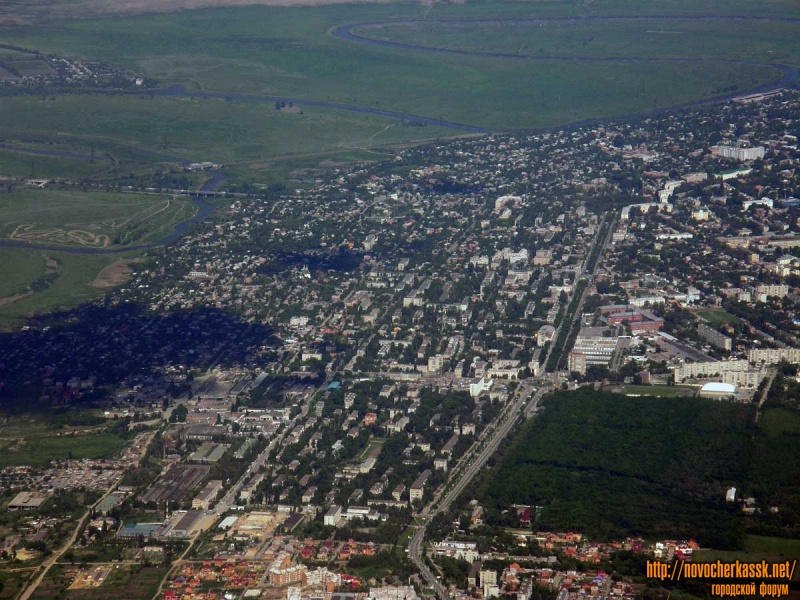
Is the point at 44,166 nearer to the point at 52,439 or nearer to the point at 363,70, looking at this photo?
the point at 363,70

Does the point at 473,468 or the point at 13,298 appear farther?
the point at 13,298

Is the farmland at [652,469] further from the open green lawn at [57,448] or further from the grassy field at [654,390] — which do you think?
the open green lawn at [57,448]

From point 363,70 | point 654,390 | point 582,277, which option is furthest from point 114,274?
point 363,70

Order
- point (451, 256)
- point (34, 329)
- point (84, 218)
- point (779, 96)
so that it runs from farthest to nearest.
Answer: point (779, 96)
point (84, 218)
point (451, 256)
point (34, 329)

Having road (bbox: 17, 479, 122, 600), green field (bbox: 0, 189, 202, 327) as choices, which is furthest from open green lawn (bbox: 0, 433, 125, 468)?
green field (bbox: 0, 189, 202, 327)

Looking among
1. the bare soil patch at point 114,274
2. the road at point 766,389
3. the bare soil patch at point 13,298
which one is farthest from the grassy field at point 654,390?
the bare soil patch at point 13,298

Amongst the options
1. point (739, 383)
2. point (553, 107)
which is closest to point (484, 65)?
point (553, 107)

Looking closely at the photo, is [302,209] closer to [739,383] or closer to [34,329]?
[34,329]
